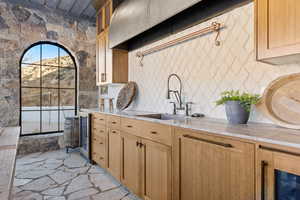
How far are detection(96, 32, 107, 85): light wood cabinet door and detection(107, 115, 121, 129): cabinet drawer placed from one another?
1.18 meters

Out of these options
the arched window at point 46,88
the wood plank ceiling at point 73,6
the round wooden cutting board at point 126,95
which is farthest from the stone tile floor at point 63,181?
the wood plank ceiling at point 73,6

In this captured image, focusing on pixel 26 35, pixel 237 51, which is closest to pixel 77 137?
pixel 26 35

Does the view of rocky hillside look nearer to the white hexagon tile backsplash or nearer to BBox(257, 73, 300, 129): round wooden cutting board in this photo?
the white hexagon tile backsplash

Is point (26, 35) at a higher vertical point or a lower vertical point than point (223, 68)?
higher

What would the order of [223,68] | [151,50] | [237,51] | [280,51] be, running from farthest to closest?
1. [151,50]
2. [223,68]
3. [237,51]
4. [280,51]

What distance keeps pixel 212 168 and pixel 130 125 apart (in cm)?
111

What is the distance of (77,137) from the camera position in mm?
3869

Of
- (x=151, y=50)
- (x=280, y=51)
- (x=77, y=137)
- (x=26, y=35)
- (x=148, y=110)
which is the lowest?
(x=77, y=137)

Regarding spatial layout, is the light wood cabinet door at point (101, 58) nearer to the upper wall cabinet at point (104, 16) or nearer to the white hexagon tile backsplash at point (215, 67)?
the upper wall cabinet at point (104, 16)

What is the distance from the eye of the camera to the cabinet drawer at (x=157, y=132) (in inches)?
63.7

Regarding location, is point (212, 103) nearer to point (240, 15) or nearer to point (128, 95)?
point (240, 15)

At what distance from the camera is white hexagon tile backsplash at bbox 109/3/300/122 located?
5.29ft

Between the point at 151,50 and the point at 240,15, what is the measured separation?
52.8 inches

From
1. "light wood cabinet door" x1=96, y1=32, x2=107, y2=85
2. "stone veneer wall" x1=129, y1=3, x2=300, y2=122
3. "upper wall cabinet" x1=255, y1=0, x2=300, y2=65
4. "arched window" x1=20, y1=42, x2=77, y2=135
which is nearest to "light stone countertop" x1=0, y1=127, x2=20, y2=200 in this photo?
"upper wall cabinet" x1=255, y1=0, x2=300, y2=65
